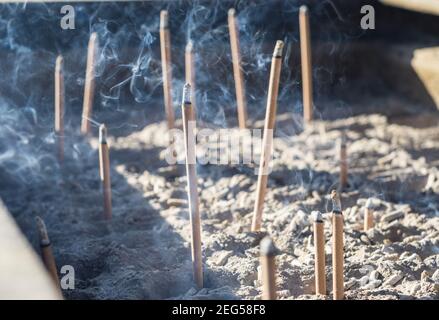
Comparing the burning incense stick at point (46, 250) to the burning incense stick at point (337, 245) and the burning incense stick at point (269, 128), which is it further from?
the burning incense stick at point (269, 128)

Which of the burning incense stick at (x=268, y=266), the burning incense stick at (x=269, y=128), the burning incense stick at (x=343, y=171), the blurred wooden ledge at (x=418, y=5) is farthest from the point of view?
the blurred wooden ledge at (x=418, y=5)

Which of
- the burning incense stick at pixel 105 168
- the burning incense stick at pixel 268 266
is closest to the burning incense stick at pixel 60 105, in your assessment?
the burning incense stick at pixel 105 168

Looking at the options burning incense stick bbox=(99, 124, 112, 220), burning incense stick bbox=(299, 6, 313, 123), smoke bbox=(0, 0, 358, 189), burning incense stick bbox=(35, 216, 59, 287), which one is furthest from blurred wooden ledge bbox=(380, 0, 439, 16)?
burning incense stick bbox=(35, 216, 59, 287)

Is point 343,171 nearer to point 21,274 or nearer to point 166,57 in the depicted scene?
point 166,57

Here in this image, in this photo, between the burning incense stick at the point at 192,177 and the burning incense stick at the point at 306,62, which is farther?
the burning incense stick at the point at 306,62

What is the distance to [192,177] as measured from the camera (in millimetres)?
3814

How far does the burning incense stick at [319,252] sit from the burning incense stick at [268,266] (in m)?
0.53

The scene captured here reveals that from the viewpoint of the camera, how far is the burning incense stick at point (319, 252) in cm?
340

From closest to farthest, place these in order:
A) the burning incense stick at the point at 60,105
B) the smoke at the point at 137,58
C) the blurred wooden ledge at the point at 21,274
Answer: the blurred wooden ledge at the point at 21,274, the burning incense stick at the point at 60,105, the smoke at the point at 137,58

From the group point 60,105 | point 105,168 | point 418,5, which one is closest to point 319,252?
point 105,168

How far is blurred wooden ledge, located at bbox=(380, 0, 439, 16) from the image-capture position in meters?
7.05
